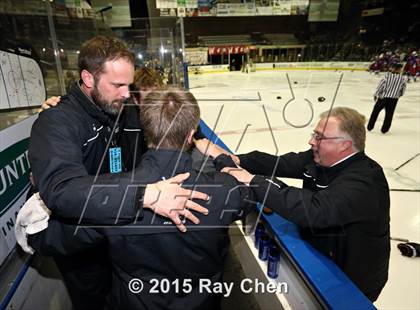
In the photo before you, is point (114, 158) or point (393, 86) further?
point (393, 86)

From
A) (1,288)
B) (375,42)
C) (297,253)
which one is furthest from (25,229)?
(375,42)

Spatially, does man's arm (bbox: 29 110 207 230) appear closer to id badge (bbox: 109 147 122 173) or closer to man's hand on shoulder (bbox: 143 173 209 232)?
man's hand on shoulder (bbox: 143 173 209 232)

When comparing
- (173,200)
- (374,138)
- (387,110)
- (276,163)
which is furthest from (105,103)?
(387,110)

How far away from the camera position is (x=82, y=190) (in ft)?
2.68

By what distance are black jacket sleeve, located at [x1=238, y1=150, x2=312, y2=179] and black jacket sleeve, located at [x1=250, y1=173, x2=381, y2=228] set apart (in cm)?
48

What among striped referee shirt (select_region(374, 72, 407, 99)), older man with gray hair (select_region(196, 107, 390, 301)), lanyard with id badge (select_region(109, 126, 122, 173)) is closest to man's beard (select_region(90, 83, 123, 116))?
lanyard with id badge (select_region(109, 126, 122, 173))

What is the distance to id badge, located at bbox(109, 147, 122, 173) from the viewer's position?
4.50 ft

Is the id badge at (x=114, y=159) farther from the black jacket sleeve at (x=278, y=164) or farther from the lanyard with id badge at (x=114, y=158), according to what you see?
the black jacket sleeve at (x=278, y=164)

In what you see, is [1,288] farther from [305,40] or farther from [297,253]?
[305,40]

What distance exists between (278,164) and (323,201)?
59 cm

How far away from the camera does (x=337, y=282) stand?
3.35 feet

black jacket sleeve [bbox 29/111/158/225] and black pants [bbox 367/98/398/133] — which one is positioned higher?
black jacket sleeve [bbox 29/111/158/225]

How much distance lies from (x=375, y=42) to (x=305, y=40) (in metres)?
Answer: 4.30

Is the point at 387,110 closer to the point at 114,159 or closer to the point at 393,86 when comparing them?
the point at 393,86
